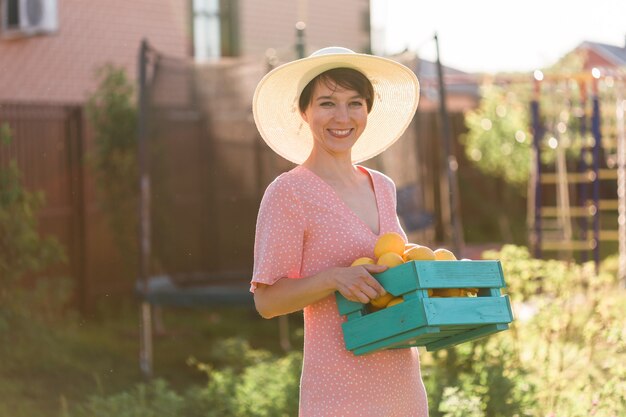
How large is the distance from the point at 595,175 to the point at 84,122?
205 inches

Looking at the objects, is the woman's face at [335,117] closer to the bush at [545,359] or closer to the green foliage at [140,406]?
the bush at [545,359]

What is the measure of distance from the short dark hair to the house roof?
14.4 meters

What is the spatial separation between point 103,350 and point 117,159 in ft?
6.61

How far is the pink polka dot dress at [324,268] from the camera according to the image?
9.57 feet

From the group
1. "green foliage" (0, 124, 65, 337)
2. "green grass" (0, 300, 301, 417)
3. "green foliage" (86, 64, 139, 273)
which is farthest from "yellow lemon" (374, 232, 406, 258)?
"green foliage" (86, 64, 139, 273)

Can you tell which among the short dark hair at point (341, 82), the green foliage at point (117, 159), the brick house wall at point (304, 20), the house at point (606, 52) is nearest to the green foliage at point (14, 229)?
the green foliage at point (117, 159)

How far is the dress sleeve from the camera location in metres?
2.91

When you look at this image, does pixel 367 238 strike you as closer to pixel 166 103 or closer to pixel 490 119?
pixel 166 103

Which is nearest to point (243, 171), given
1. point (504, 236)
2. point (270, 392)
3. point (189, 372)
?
point (189, 372)

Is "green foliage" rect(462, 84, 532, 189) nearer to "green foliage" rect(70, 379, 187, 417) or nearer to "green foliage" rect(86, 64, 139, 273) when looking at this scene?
"green foliage" rect(86, 64, 139, 273)

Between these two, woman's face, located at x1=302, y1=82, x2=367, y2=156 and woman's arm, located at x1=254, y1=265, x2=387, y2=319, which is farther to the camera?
woman's face, located at x1=302, y1=82, x2=367, y2=156

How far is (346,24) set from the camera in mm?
17891

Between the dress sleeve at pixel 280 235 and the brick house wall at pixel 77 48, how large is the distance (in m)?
10.0

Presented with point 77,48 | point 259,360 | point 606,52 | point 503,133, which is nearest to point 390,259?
point 259,360
